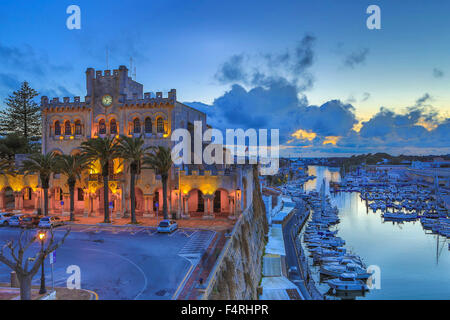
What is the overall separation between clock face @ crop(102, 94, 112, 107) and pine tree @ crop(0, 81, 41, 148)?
101 ft

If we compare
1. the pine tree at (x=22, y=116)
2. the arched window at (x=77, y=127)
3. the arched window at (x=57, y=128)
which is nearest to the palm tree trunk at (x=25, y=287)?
the arched window at (x=77, y=127)

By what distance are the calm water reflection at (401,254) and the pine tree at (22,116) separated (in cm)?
6191

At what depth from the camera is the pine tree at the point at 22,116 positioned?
191 ft

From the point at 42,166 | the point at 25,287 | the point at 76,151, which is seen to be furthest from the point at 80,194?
the point at 25,287

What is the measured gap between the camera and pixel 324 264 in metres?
43.6

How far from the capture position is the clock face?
1464 inches

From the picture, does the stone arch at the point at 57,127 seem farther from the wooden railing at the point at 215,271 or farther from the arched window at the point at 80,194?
the wooden railing at the point at 215,271

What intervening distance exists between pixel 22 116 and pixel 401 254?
260 feet

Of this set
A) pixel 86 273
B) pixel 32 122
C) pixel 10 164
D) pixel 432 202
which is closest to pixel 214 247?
pixel 86 273

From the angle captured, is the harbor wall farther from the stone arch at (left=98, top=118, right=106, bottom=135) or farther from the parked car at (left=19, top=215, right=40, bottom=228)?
the parked car at (left=19, top=215, right=40, bottom=228)

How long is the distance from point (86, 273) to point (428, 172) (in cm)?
16318

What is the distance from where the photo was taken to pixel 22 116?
5953cm

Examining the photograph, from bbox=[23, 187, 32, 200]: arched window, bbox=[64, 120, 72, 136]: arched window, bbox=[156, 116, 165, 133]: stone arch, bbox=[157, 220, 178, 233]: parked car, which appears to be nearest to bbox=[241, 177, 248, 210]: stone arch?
bbox=[157, 220, 178, 233]: parked car
